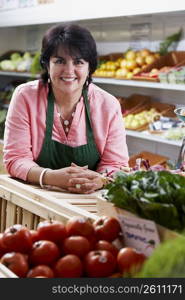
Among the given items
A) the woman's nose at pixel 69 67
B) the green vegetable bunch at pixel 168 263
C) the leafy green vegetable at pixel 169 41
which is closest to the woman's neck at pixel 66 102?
the woman's nose at pixel 69 67

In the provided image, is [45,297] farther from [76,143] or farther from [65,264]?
[76,143]

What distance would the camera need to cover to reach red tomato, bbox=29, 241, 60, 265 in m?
1.63

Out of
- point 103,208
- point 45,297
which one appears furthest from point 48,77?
point 45,297

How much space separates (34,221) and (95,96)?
96 centimetres

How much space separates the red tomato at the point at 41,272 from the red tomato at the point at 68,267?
1.0 inches

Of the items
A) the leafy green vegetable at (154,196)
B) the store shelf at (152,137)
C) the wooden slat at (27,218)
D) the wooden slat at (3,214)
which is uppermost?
the leafy green vegetable at (154,196)

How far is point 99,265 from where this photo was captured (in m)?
1.60

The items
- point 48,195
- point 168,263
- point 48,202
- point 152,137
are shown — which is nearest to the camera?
point 168,263

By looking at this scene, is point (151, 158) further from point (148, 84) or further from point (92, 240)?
point (92, 240)

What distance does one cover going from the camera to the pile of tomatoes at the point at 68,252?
160cm

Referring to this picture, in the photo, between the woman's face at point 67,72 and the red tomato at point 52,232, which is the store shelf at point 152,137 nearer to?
the woman's face at point 67,72

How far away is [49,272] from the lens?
1575 millimetres

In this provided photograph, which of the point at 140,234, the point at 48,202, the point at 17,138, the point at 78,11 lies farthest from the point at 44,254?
the point at 78,11

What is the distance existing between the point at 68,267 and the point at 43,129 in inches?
59.3
